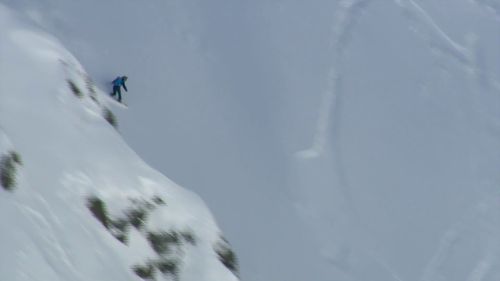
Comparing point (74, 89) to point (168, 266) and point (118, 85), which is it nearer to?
point (118, 85)

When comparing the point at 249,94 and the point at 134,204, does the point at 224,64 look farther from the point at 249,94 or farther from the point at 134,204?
the point at 134,204

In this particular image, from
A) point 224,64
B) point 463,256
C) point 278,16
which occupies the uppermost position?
point 278,16

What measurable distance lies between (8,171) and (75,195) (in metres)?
1.65

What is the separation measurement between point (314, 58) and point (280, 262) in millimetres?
6020

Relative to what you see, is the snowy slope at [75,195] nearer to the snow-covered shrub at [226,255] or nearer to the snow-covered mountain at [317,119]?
the snow-covered shrub at [226,255]

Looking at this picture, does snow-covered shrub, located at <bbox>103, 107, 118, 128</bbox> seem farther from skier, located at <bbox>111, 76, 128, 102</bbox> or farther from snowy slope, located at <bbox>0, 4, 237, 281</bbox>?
skier, located at <bbox>111, 76, 128, 102</bbox>

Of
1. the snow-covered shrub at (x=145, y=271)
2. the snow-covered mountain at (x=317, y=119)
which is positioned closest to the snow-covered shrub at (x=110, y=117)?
the snow-covered mountain at (x=317, y=119)

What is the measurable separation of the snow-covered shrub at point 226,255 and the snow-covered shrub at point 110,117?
3.28 meters

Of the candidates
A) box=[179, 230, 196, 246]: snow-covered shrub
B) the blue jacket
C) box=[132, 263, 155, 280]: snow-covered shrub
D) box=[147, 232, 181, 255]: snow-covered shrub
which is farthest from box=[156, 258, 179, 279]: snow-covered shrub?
the blue jacket

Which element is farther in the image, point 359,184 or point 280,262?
point 359,184

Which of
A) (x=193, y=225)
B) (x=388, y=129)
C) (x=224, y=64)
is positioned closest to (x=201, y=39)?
(x=224, y=64)

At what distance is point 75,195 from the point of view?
17.6 m

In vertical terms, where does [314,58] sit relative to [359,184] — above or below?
above

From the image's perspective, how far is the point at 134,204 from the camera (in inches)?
739
